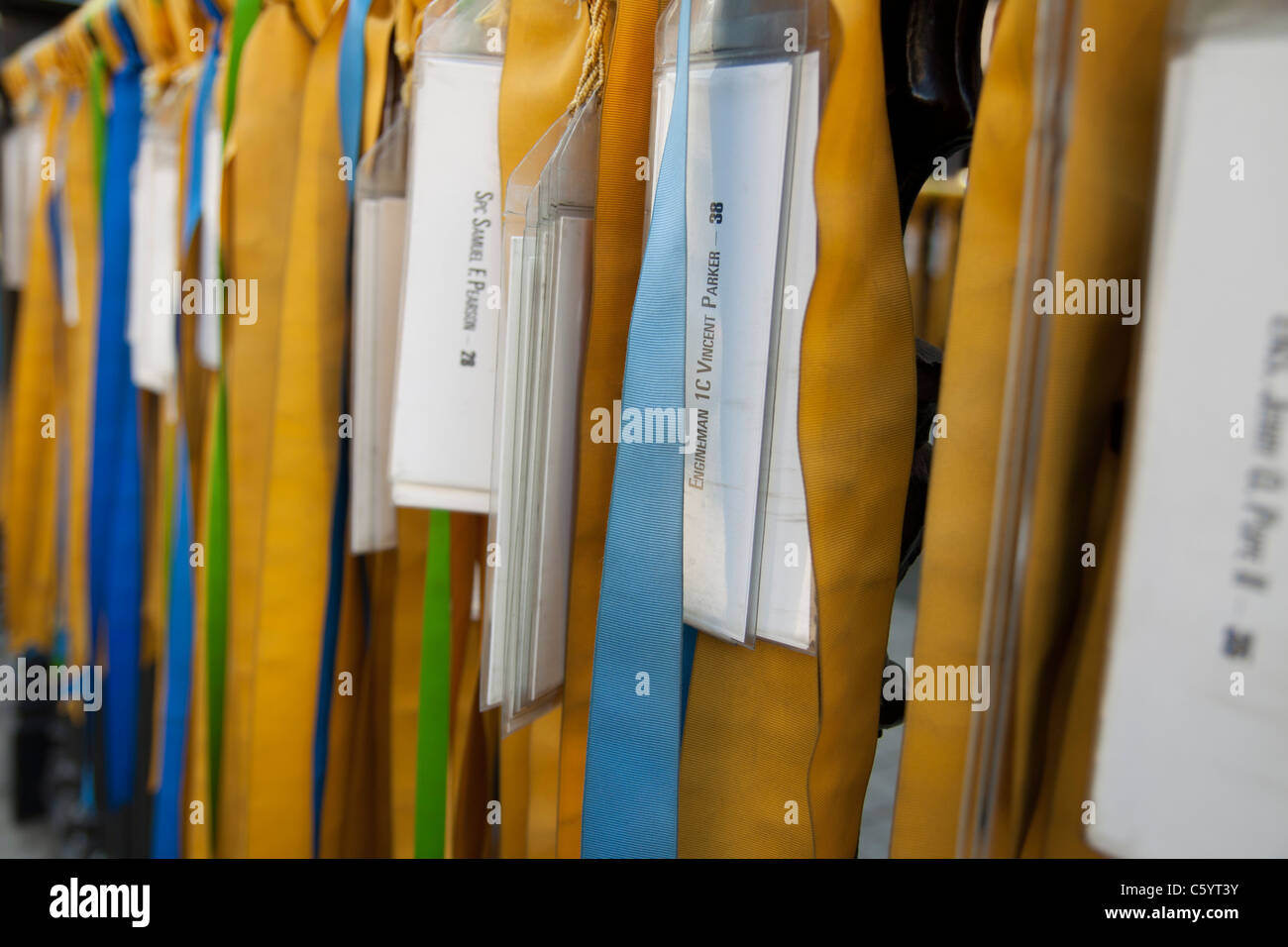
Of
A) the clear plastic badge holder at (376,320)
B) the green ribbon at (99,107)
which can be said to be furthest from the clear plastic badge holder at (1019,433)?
the green ribbon at (99,107)

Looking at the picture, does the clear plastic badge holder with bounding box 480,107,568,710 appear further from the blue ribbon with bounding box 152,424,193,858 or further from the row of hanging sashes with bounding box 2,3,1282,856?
the blue ribbon with bounding box 152,424,193,858

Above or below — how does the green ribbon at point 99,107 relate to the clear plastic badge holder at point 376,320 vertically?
above

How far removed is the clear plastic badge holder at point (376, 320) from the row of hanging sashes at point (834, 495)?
13cm

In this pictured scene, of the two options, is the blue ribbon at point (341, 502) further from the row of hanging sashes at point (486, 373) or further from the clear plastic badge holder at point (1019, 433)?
the clear plastic badge holder at point (1019, 433)

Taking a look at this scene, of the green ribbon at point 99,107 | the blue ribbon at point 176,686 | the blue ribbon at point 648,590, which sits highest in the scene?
the green ribbon at point 99,107

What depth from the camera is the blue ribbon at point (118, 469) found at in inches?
49.9

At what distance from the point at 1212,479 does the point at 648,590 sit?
243 mm

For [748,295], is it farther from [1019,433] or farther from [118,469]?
[118,469]

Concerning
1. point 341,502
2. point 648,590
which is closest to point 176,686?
point 341,502

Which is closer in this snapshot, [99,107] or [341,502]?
[341,502]

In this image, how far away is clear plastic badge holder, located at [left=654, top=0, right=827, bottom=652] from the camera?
42 cm

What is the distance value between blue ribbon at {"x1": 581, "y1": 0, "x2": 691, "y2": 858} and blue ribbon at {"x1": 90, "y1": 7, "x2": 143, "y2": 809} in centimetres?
111

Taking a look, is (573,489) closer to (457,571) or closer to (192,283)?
(457,571)

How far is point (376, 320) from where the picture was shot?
698 millimetres
